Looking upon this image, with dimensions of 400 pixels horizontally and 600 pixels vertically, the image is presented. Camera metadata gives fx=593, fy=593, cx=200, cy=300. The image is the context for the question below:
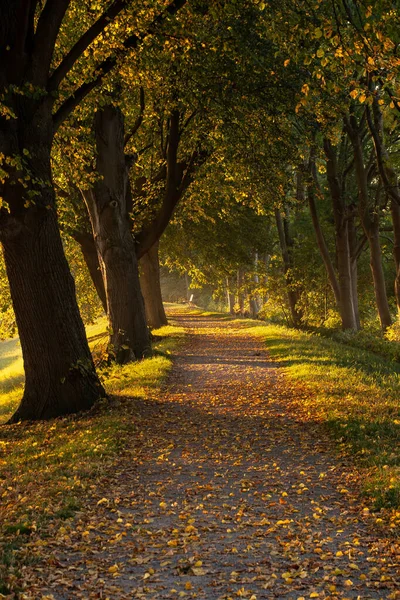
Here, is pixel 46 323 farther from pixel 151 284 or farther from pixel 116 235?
pixel 151 284

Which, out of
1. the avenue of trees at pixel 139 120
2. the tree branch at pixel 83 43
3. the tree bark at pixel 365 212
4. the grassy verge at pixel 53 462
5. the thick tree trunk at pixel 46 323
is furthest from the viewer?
the tree bark at pixel 365 212

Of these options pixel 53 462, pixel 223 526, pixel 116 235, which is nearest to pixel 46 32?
pixel 53 462

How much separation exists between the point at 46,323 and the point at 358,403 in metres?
5.47

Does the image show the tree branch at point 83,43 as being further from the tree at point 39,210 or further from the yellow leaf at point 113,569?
the yellow leaf at point 113,569

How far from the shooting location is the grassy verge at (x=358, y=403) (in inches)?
262

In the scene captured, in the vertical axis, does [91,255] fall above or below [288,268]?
above

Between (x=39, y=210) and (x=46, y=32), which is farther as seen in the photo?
(x=39, y=210)

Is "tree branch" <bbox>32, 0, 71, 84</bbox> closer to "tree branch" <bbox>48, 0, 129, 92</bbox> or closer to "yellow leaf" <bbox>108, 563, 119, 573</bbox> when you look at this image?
"tree branch" <bbox>48, 0, 129, 92</bbox>

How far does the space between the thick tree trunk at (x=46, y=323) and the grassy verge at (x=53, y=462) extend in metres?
0.49

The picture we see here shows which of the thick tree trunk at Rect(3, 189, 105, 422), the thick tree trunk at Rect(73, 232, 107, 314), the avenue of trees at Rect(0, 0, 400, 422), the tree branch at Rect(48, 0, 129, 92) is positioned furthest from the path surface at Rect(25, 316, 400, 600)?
the thick tree trunk at Rect(73, 232, 107, 314)

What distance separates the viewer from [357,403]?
31.8 ft

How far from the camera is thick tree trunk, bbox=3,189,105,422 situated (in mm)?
10203

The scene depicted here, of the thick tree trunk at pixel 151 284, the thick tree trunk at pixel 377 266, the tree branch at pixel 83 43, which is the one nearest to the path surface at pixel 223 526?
the tree branch at pixel 83 43

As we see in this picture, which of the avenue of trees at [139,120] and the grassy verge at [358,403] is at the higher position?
the avenue of trees at [139,120]
